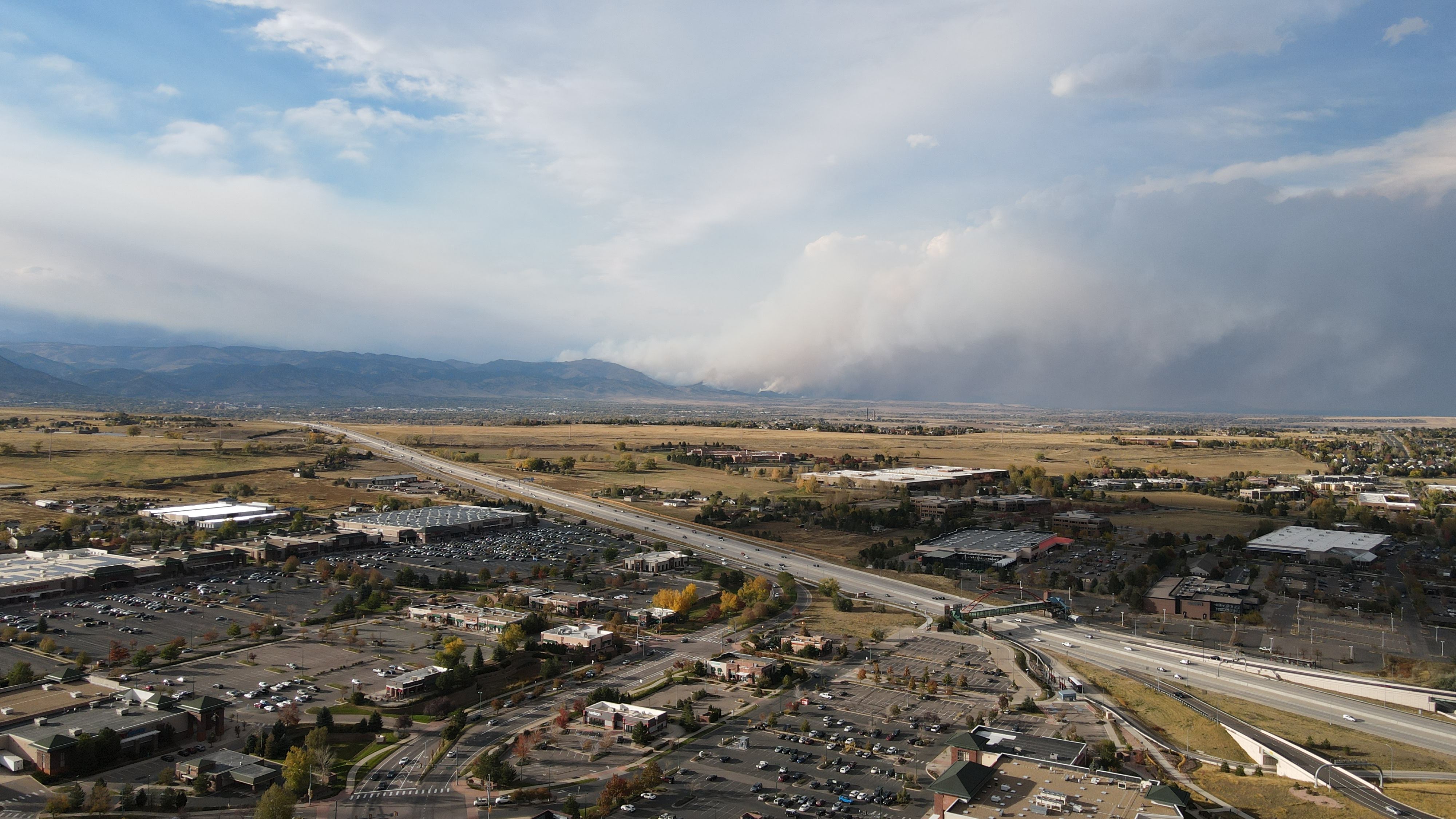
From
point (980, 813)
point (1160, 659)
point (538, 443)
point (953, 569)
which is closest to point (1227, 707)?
point (1160, 659)

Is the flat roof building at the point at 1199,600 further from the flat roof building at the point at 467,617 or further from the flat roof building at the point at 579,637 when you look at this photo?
the flat roof building at the point at 467,617

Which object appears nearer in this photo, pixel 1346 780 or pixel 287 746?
pixel 1346 780

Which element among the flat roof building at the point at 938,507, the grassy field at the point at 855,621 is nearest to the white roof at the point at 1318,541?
the flat roof building at the point at 938,507

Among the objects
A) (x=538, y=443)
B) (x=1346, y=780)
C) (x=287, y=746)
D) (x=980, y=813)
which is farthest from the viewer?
(x=538, y=443)

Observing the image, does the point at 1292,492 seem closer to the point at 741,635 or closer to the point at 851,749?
the point at 741,635

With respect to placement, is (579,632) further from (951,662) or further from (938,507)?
(938,507)

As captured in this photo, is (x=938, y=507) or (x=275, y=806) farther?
(x=938, y=507)

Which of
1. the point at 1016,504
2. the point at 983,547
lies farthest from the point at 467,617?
the point at 1016,504
